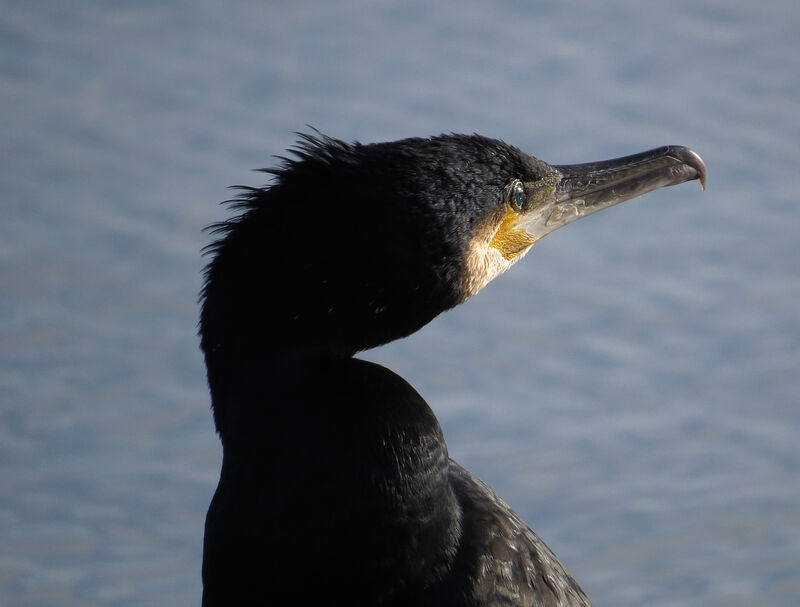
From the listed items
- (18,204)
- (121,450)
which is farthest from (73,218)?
(121,450)

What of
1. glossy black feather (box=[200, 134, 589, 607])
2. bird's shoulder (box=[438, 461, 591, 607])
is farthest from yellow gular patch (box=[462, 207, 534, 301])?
bird's shoulder (box=[438, 461, 591, 607])

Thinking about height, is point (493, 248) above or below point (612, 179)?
below

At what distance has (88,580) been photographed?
6.07 m

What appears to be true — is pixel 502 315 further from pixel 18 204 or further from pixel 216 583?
pixel 216 583

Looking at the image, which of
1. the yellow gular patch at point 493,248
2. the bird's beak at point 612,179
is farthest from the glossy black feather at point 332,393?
the bird's beak at point 612,179

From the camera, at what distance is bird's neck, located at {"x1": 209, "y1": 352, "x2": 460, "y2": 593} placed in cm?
389

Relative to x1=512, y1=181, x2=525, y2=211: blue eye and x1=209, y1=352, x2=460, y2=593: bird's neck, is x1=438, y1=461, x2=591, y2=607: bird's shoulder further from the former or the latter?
x1=512, y1=181, x2=525, y2=211: blue eye

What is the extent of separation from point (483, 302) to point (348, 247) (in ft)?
11.4

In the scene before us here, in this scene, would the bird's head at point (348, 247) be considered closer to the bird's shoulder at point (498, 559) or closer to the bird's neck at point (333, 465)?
the bird's neck at point (333, 465)

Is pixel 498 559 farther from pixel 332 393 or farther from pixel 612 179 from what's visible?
pixel 612 179

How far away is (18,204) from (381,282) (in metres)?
3.95

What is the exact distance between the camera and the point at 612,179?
498cm

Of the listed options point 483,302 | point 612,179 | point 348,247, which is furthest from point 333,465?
point 483,302

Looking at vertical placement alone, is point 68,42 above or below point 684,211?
above
